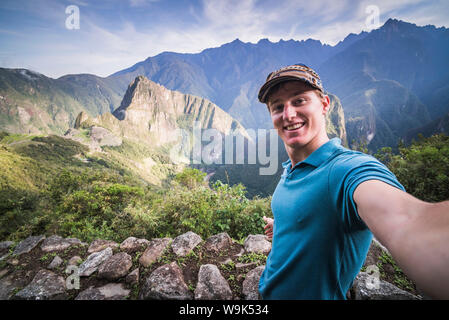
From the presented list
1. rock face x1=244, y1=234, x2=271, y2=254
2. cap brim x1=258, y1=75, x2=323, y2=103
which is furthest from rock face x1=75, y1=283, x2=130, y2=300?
cap brim x1=258, y1=75, x2=323, y2=103

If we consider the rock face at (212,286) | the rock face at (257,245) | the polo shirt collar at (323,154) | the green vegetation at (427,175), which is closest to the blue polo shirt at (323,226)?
the polo shirt collar at (323,154)

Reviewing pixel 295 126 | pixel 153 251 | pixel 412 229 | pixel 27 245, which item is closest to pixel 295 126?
pixel 295 126

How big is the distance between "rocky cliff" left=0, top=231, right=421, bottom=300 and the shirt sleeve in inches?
67.2

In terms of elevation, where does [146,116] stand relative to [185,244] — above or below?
above

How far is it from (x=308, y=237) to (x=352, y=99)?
211m

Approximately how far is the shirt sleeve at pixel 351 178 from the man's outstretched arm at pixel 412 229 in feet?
0.13

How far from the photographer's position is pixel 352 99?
166625mm

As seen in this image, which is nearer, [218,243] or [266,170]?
[218,243]

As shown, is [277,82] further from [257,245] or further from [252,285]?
[257,245]

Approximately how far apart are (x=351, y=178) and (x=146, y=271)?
2965mm

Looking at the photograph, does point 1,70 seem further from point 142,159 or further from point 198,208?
point 198,208

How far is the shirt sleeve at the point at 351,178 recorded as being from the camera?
3.04ft

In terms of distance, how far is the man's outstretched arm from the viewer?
59 cm

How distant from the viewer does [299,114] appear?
1519mm
